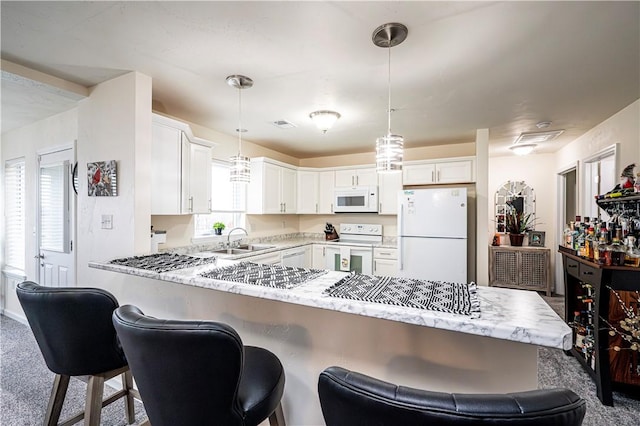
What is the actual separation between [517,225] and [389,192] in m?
2.44

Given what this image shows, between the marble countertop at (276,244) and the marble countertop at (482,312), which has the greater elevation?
the marble countertop at (482,312)

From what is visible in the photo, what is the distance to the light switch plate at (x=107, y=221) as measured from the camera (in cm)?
231

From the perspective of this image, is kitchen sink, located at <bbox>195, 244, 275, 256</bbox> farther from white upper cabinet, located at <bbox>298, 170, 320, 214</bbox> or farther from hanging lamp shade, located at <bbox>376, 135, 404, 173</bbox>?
hanging lamp shade, located at <bbox>376, 135, 404, 173</bbox>

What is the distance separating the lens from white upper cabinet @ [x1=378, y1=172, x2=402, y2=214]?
14.4ft

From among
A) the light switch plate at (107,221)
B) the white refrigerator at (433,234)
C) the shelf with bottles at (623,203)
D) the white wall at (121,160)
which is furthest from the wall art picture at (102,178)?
the shelf with bottles at (623,203)

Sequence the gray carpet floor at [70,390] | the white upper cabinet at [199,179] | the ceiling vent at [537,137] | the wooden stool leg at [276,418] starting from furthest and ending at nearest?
the ceiling vent at [537,137] < the white upper cabinet at [199,179] < the gray carpet floor at [70,390] < the wooden stool leg at [276,418]

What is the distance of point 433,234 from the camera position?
3.65 m

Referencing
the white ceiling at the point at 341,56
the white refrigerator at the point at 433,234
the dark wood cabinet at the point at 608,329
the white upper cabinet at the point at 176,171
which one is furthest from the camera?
the white refrigerator at the point at 433,234

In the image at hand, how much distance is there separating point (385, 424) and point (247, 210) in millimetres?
3779

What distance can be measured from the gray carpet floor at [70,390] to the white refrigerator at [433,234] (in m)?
1.20

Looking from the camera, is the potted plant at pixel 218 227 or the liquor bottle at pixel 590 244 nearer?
the liquor bottle at pixel 590 244

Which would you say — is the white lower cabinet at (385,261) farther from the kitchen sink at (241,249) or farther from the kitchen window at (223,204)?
the kitchen window at (223,204)

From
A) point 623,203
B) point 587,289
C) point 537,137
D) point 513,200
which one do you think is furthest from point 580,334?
point 513,200

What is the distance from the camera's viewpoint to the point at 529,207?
505 centimetres
